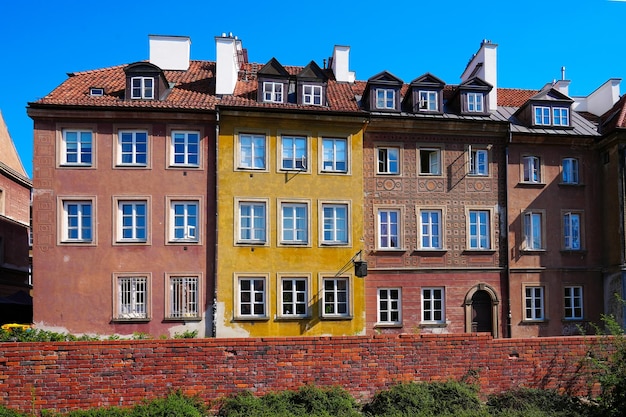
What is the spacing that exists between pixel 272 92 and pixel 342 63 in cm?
451

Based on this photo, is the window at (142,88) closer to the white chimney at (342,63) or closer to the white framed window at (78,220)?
the white framed window at (78,220)

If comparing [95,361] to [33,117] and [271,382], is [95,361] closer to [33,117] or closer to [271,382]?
[271,382]

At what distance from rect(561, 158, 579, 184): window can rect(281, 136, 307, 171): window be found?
11.2 metres

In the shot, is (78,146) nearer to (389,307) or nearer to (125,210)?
(125,210)

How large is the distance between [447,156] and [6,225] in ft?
71.4

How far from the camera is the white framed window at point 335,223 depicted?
21.3 m

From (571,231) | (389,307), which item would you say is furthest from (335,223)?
(571,231)

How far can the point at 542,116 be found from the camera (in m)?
23.8

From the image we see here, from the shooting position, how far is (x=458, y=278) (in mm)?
22344

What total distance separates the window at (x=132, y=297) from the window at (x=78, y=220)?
6.75 feet

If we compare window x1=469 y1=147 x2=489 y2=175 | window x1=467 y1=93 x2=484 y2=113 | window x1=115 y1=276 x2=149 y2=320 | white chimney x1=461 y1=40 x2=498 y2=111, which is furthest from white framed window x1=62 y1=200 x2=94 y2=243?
white chimney x1=461 y1=40 x2=498 y2=111

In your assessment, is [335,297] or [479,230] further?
[479,230]

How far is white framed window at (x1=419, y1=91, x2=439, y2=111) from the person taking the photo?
23.1m

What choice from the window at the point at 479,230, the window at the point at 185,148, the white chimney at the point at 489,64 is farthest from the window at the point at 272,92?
the white chimney at the point at 489,64
